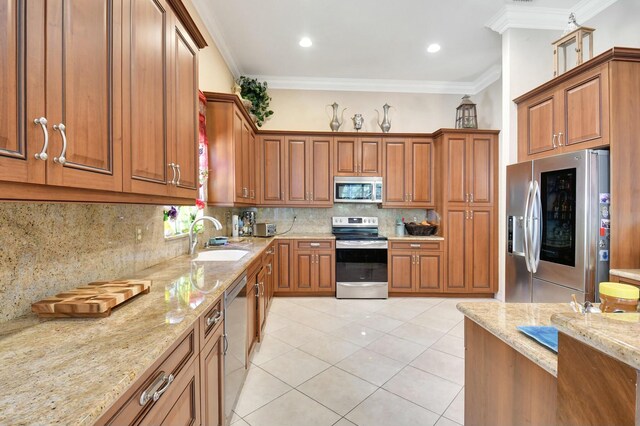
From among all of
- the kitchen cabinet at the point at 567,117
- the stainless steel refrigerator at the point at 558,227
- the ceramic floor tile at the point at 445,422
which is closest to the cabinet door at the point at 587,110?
the kitchen cabinet at the point at 567,117

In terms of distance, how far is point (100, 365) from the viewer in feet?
2.25

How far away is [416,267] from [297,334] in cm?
206

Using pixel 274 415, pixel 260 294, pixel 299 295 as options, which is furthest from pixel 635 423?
pixel 299 295

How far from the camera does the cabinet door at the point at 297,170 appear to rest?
13.9 feet

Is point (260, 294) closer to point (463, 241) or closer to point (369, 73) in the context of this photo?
point (463, 241)

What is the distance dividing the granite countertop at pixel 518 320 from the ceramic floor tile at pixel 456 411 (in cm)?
102

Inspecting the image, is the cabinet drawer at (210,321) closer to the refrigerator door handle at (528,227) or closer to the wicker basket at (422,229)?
the refrigerator door handle at (528,227)

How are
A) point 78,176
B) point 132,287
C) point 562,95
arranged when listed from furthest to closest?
point 562,95
point 132,287
point 78,176

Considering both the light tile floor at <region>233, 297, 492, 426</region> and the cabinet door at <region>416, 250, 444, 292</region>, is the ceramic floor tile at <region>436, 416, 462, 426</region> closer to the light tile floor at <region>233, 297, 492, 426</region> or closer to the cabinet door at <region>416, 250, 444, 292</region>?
the light tile floor at <region>233, 297, 492, 426</region>

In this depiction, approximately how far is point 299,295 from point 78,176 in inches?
139

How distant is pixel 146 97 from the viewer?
1239 millimetres

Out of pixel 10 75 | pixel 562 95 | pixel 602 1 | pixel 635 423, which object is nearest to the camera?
pixel 635 423

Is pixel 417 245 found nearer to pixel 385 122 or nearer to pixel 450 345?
pixel 450 345

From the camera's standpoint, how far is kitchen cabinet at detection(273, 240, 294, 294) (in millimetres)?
4027
